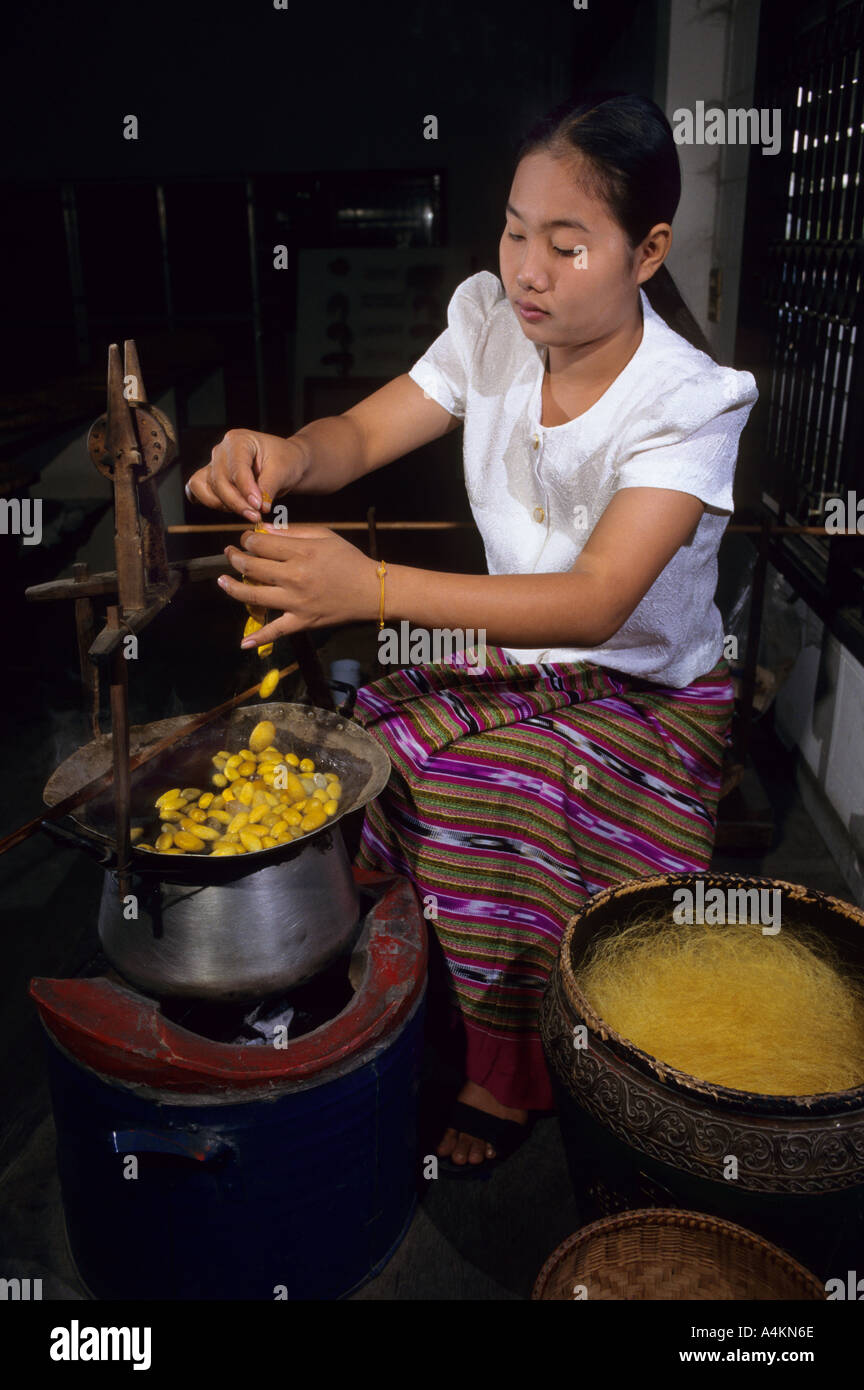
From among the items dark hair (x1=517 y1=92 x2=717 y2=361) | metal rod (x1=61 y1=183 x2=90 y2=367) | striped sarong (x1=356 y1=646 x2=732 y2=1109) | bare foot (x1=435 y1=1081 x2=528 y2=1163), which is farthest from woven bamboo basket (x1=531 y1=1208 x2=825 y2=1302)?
metal rod (x1=61 y1=183 x2=90 y2=367)

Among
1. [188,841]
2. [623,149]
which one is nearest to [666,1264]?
[188,841]

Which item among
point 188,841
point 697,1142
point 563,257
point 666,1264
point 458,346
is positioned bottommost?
point 666,1264

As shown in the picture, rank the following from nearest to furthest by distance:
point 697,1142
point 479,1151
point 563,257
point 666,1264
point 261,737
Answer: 1. point 697,1142
2. point 666,1264
3. point 563,257
4. point 261,737
5. point 479,1151

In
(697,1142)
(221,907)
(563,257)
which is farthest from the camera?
(563,257)

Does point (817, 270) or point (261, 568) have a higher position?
point (817, 270)

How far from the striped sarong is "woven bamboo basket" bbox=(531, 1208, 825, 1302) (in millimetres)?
665

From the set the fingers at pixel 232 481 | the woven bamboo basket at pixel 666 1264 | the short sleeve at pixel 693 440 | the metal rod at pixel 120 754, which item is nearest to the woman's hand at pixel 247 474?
the fingers at pixel 232 481

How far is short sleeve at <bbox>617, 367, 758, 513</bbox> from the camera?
83.0 inches

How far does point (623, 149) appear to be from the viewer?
199cm

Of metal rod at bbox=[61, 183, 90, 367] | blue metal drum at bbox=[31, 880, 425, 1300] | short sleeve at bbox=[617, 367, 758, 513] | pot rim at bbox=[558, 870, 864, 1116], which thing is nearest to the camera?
pot rim at bbox=[558, 870, 864, 1116]

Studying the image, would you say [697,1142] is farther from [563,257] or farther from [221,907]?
[563,257]

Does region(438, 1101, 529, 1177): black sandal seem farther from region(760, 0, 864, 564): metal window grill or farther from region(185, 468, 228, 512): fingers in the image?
region(760, 0, 864, 564): metal window grill

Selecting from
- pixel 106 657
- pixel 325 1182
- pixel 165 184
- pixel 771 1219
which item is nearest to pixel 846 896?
pixel 771 1219

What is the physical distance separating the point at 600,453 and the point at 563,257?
0.46 m
